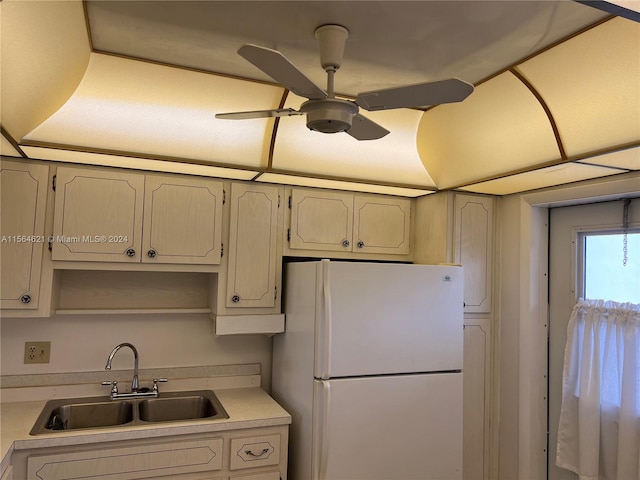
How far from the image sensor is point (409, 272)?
7.77 feet

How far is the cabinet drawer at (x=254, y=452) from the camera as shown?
2230 mm

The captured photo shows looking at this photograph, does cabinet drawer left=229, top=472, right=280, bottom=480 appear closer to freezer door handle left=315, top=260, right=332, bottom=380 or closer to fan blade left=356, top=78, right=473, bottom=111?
freezer door handle left=315, top=260, right=332, bottom=380

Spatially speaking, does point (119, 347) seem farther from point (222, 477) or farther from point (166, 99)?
point (166, 99)

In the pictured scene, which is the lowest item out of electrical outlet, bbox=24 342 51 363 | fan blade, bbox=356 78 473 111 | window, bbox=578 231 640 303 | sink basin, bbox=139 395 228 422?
sink basin, bbox=139 395 228 422

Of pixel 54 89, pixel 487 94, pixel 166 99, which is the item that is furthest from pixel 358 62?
pixel 54 89

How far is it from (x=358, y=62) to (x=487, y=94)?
0.65 m

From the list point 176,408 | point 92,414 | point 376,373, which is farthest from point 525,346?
point 92,414

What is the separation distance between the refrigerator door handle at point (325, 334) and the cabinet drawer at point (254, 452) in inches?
17.6

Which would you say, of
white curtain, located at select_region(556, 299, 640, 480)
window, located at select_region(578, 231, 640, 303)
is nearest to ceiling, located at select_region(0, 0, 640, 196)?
window, located at select_region(578, 231, 640, 303)

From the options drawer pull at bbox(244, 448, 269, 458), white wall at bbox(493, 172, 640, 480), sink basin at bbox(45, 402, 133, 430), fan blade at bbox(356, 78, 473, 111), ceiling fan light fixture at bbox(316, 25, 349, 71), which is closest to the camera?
fan blade at bbox(356, 78, 473, 111)

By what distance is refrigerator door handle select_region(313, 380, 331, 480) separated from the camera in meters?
2.13

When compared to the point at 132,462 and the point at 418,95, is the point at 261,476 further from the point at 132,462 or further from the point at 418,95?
the point at 418,95

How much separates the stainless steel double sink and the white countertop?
0.22ft

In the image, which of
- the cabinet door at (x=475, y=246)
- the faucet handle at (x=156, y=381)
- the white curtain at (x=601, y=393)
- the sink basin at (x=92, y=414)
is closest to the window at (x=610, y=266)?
the white curtain at (x=601, y=393)
